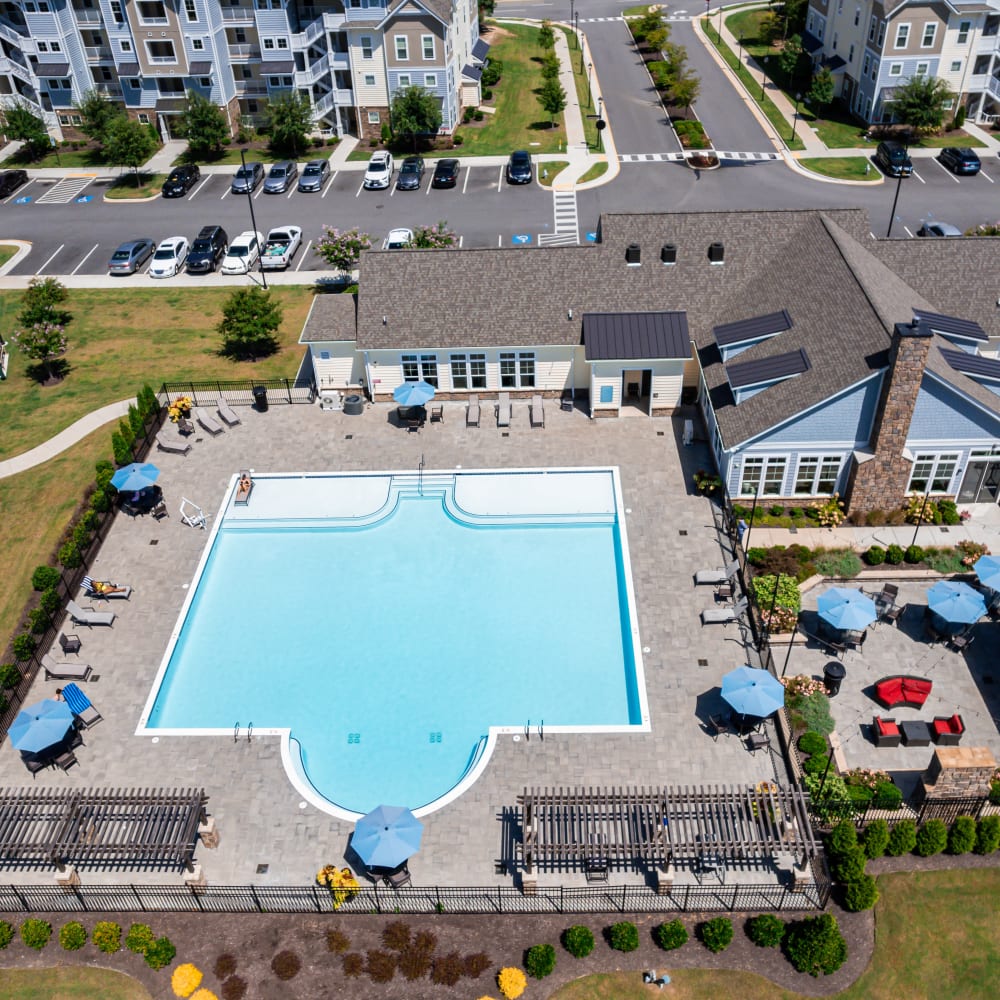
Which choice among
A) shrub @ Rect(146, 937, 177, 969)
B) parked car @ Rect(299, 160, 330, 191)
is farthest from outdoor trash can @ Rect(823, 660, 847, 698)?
parked car @ Rect(299, 160, 330, 191)

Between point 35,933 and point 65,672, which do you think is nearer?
point 35,933

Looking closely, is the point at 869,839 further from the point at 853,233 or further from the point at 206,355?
the point at 206,355

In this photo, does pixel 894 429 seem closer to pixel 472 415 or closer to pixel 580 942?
pixel 472 415

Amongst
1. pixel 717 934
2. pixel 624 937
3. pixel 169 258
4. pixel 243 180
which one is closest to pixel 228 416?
pixel 169 258

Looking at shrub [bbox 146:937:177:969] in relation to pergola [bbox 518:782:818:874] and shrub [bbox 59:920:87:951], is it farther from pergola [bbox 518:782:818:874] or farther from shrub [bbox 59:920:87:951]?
pergola [bbox 518:782:818:874]

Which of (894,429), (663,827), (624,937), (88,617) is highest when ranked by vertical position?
(894,429)

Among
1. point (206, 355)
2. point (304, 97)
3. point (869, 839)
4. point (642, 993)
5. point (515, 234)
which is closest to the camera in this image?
point (642, 993)

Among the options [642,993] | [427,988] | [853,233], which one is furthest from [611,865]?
[853,233]
